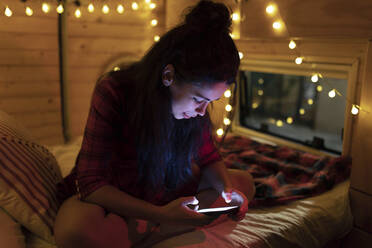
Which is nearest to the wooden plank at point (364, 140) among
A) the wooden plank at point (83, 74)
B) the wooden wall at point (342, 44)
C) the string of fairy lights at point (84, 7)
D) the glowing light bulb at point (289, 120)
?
the wooden wall at point (342, 44)

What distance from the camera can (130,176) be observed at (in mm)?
1105

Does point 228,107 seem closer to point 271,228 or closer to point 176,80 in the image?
point 271,228

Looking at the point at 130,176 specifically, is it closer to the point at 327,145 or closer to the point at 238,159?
the point at 238,159

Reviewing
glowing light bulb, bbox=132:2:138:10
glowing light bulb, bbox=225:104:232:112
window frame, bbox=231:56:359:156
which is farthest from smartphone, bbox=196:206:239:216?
glowing light bulb, bbox=132:2:138:10

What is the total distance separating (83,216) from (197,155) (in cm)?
49

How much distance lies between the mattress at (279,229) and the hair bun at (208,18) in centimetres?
61

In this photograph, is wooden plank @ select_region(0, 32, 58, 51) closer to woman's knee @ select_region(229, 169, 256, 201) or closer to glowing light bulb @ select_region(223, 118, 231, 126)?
glowing light bulb @ select_region(223, 118, 231, 126)

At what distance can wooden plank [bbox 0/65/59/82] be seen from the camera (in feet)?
6.32

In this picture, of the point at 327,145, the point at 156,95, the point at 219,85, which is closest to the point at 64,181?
the point at 156,95

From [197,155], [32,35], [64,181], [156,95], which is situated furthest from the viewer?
[32,35]

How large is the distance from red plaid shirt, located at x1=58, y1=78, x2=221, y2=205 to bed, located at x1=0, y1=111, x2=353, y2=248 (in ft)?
0.40

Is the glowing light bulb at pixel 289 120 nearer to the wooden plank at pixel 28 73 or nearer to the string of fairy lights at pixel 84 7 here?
the string of fairy lights at pixel 84 7

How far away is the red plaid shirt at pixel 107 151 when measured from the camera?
1.00 metres

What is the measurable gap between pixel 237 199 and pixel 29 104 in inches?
55.9
